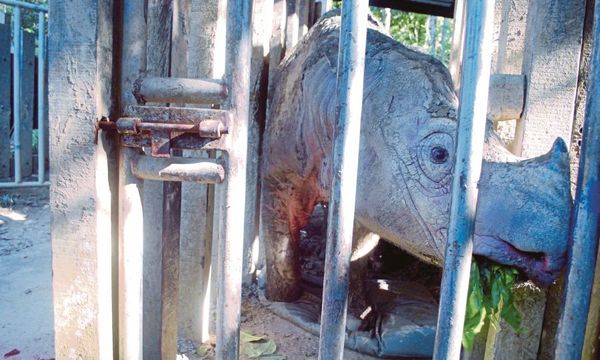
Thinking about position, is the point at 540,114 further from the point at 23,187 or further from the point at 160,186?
the point at 23,187

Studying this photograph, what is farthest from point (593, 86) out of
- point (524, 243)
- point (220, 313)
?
point (220, 313)

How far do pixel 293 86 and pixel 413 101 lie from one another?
1133mm

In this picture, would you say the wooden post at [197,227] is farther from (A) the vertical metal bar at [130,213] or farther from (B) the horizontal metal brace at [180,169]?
(B) the horizontal metal brace at [180,169]

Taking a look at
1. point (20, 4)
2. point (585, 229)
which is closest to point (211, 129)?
point (585, 229)

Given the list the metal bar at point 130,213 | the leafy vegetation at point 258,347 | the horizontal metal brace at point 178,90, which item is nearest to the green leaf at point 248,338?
the leafy vegetation at point 258,347

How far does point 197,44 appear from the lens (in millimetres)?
2564

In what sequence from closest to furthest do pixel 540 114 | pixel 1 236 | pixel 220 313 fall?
1. pixel 220 313
2. pixel 540 114
3. pixel 1 236

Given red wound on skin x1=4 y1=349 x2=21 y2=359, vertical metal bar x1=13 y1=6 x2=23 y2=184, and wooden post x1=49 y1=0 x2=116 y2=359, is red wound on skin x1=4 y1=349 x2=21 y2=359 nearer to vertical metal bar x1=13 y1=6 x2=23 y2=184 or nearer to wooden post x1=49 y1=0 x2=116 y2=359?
wooden post x1=49 y1=0 x2=116 y2=359

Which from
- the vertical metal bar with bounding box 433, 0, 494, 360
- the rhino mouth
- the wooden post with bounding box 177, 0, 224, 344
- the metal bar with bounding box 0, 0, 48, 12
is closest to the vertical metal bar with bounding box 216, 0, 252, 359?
the vertical metal bar with bounding box 433, 0, 494, 360

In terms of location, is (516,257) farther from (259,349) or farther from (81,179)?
(259,349)

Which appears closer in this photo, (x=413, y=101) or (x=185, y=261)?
(x=413, y=101)

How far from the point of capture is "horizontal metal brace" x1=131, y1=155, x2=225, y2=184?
4.32 ft

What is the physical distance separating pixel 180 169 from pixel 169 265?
20.1 inches

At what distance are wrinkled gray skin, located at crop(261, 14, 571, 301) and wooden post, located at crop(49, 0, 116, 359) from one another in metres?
1.06
